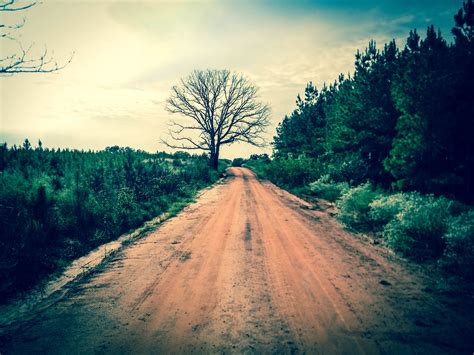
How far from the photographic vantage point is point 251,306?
4.04 m

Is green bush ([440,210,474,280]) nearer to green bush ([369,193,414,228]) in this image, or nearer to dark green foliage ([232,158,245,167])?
green bush ([369,193,414,228])

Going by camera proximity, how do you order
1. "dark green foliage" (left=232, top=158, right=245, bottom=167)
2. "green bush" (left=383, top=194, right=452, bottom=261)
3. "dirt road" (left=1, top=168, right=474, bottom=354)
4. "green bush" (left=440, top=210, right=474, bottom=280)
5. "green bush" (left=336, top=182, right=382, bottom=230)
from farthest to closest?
"dark green foliage" (left=232, top=158, right=245, bottom=167) → "green bush" (left=336, top=182, right=382, bottom=230) → "green bush" (left=383, top=194, right=452, bottom=261) → "green bush" (left=440, top=210, right=474, bottom=280) → "dirt road" (left=1, top=168, right=474, bottom=354)

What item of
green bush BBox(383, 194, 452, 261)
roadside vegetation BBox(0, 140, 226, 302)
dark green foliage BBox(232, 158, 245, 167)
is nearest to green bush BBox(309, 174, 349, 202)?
green bush BBox(383, 194, 452, 261)

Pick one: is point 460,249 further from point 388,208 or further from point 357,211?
point 357,211

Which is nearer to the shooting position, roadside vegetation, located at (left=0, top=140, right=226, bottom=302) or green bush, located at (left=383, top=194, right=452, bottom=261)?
roadside vegetation, located at (left=0, top=140, right=226, bottom=302)

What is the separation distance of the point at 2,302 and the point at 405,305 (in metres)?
6.32

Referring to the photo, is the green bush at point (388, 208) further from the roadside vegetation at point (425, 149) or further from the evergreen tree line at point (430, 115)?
the evergreen tree line at point (430, 115)

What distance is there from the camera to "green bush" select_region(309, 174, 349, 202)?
1475 centimetres

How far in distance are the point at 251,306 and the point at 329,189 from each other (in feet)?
45.2

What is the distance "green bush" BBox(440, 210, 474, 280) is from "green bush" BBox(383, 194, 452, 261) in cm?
24

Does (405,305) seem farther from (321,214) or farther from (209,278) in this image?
(321,214)

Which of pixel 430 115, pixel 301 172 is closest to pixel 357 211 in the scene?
pixel 430 115

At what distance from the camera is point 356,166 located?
590 inches

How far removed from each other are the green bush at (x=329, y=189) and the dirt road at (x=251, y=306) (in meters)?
8.10
